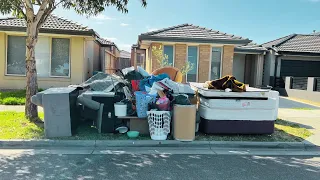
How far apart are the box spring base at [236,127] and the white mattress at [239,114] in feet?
0.27

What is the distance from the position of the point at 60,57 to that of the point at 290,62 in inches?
633

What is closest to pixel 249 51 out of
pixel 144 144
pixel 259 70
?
pixel 259 70

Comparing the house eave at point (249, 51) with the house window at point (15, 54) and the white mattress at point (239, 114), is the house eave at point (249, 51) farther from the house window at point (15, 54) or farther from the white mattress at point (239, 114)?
the house window at point (15, 54)

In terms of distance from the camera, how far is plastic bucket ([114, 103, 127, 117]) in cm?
641

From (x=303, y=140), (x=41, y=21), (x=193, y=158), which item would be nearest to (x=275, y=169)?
(x=193, y=158)

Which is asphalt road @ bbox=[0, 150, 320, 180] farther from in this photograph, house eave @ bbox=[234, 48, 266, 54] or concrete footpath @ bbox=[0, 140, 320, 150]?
house eave @ bbox=[234, 48, 266, 54]

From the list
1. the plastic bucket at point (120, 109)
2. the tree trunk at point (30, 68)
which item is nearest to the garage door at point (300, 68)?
the plastic bucket at point (120, 109)

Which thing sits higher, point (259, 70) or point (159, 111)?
point (259, 70)

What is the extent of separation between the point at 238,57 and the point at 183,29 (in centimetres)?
688

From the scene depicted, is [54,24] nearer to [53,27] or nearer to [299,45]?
[53,27]

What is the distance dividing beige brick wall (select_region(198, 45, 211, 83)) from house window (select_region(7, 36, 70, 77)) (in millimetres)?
7233

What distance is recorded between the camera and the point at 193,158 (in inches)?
207

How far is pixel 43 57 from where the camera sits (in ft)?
44.7

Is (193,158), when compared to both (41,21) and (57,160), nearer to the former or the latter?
(57,160)
